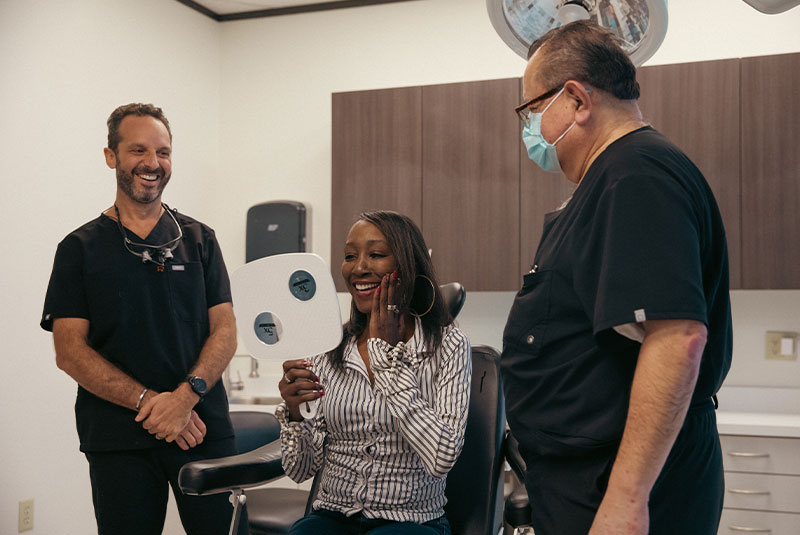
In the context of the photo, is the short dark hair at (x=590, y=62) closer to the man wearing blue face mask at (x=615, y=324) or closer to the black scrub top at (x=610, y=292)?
the man wearing blue face mask at (x=615, y=324)

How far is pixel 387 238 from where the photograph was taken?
184cm

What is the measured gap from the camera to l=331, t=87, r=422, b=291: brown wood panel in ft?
11.3

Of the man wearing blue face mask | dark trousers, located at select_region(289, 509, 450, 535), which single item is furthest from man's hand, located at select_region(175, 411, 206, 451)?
the man wearing blue face mask

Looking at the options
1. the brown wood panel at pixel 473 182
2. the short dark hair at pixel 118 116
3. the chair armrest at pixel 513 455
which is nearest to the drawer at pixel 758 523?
the brown wood panel at pixel 473 182

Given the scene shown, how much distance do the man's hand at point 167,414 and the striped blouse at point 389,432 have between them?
280 millimetres

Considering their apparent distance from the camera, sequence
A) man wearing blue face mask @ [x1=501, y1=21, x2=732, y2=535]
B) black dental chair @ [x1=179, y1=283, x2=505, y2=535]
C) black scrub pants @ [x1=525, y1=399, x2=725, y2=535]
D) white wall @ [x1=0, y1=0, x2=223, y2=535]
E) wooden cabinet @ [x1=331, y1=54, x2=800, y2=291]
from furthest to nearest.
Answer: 1. wooden cabinet @ [x1=331, y1=54, x2=800, y2=291]
2. white wall @ [x1=0, y1=0, x2=223, y2=535]
3. black dental chair @ [x1=179, y1=283, x2=505, y2=535]
4. black scrub pants @ [x1=525, y1=399, x2=725, y2=535]
5. man wearing blue face mask @ [x1=501, y1=21, x2=732, y2=535]

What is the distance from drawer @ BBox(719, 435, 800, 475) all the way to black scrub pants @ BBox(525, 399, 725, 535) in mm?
1814

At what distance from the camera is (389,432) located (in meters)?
1.74

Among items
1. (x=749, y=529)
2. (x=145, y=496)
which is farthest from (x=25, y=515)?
(x=749, y=529)

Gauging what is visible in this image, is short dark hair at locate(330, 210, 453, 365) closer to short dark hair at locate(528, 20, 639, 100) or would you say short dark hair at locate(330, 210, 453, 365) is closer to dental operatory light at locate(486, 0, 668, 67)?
dental operatory light at locate(486, 0, 668, 67)

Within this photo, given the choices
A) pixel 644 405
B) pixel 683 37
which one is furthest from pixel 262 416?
pixel 683 37

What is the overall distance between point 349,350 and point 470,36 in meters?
2.38

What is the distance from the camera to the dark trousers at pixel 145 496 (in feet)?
6.08

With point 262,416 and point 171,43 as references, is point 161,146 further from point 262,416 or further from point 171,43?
point 171,43
